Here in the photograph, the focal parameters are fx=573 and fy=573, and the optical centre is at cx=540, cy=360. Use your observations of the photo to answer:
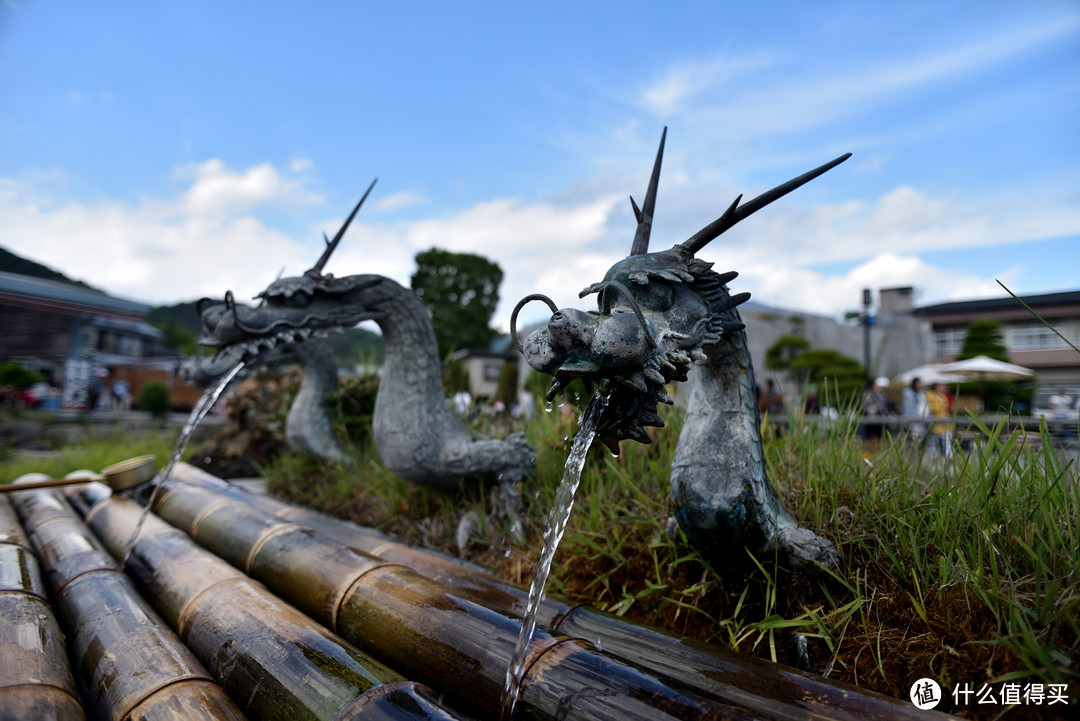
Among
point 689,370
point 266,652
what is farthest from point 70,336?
point 689,370

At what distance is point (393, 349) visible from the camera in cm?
343

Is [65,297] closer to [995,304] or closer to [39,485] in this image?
[39,485]

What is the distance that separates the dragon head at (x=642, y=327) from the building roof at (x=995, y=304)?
22082mm

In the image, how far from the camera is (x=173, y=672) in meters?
1.67

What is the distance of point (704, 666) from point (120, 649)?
1823mm

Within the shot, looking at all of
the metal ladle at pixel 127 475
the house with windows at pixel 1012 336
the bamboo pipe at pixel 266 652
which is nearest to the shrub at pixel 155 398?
the metal ladle at pixel 127 475

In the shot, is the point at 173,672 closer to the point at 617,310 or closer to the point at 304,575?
the point at 304,575

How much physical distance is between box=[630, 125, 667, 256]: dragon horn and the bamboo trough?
3.79 ft

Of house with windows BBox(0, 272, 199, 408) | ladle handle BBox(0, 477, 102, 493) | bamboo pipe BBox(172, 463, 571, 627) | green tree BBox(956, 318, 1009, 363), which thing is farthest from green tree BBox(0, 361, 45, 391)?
green tree BBox(956, 318, 1009, 363)

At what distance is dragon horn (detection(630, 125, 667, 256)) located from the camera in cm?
179

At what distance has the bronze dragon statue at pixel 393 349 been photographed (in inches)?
126

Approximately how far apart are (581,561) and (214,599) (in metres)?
1.42

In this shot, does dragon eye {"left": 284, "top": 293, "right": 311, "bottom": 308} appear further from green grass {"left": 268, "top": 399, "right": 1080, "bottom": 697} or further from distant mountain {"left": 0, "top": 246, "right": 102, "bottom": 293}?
distant mountain {"left": 0, "top": 246, "right": 102, "bottom": 293}

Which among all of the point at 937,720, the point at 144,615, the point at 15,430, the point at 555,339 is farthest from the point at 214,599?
the point at 15,430
